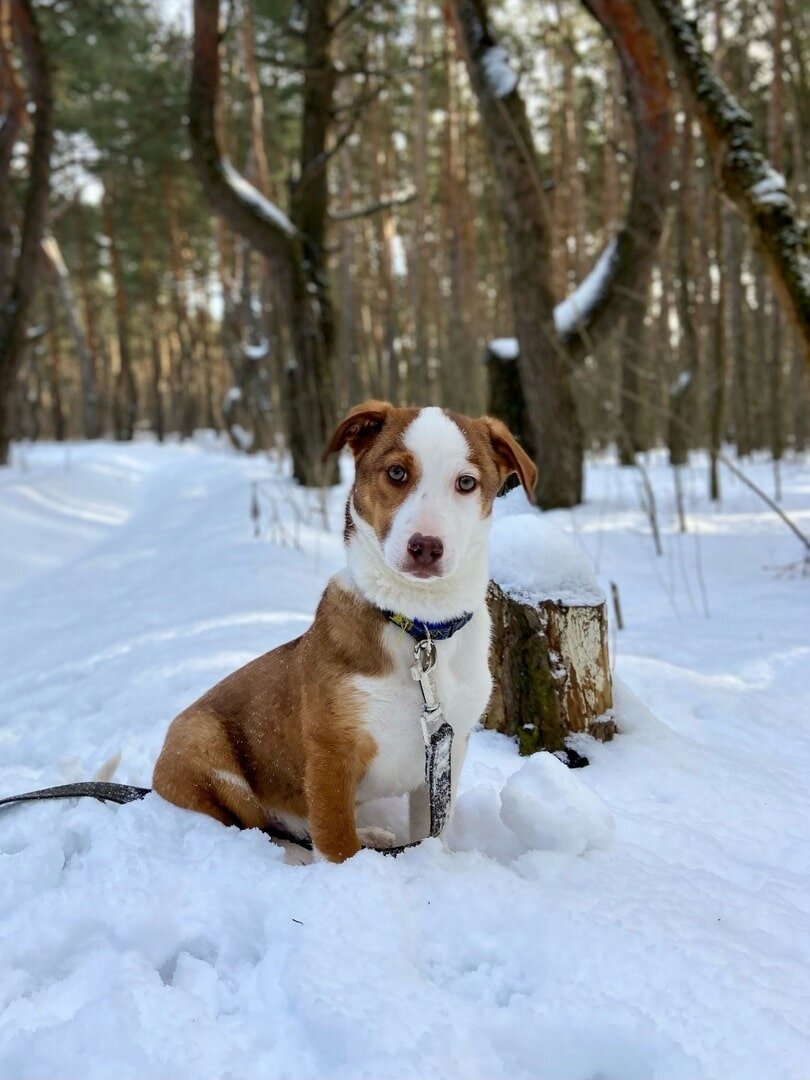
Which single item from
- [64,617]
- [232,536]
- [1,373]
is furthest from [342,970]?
[1,373]

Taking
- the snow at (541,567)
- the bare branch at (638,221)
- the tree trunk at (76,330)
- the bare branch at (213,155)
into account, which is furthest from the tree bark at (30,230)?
the snow at (541,567)

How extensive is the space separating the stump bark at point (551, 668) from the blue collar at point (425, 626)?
1.06m

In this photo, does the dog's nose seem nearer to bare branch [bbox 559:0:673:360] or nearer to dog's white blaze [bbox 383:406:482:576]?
dog's white blaze [bbox 383:406:482:576]

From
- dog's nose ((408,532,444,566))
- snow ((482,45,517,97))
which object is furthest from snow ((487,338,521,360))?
dog's nose ((408,532,444,566))

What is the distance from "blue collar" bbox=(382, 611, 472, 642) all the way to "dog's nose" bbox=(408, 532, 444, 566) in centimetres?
24

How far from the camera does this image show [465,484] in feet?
7.20

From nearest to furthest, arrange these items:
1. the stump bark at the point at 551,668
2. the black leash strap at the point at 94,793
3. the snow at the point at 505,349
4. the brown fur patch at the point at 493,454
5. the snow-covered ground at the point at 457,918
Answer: the snow-covered ground at the point at 457,918, the brown fur patch at the point at 493,454, the black leash strap at the point at 94,793, the stump bark at the point at 551,668, the snow at the point at 505,349

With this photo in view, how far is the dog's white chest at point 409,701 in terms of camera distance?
2168 millimetres

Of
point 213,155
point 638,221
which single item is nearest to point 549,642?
point 638,221

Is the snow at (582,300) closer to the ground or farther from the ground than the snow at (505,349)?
farther from the ground

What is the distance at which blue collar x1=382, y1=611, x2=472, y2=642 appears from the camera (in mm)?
2193

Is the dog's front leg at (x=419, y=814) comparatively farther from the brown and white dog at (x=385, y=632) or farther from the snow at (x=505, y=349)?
the snow at (x=505, y=349)

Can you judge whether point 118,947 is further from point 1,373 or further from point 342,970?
point 1,373

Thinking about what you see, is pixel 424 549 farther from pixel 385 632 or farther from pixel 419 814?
pixel 419 814
